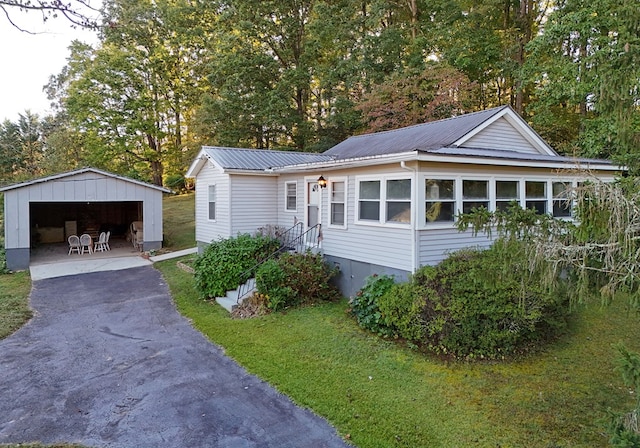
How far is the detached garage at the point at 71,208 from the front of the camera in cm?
1421

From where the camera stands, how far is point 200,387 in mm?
5535

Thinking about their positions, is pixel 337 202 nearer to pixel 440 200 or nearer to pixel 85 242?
pixel 440 200

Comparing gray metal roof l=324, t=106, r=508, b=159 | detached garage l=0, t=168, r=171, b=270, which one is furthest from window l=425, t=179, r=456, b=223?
detached garage l=0, t=168, r=171, b=270

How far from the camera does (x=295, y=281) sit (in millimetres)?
9273

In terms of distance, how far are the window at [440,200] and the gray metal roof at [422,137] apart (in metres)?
1.06

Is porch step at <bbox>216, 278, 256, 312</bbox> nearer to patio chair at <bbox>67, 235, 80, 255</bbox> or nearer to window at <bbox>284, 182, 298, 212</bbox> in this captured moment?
window at <bbox>284, 182, 298, 212</bbox>

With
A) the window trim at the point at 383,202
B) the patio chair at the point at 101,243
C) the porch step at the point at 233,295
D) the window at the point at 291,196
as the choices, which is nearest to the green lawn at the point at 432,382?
the porch step at the point at 233,295

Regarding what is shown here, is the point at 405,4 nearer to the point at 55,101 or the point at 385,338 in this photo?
the point at 385,338

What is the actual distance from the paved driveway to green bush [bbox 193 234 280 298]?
55.2 inches

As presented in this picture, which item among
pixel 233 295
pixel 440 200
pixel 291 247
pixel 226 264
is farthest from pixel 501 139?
pixel 233 295

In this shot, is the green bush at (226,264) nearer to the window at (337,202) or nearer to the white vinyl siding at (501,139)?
the window at (337,202)

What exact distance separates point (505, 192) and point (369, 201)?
128 inches

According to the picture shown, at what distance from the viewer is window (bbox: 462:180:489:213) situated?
28.1 ft

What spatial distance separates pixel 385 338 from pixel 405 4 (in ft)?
69.1
